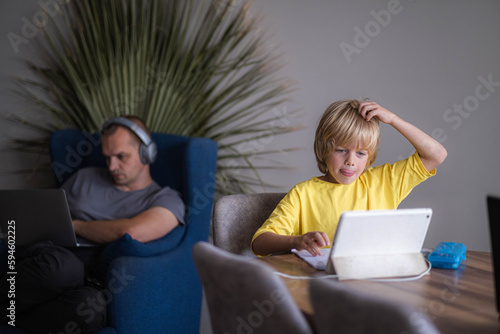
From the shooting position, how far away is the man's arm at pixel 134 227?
6.68 ft

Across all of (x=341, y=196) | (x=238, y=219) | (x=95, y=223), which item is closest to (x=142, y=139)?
(x=95, y=223)

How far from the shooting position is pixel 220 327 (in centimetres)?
91

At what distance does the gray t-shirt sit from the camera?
7.25 ft

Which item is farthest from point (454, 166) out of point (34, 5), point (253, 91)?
point (34, 5)

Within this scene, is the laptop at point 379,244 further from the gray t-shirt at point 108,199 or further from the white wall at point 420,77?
the white wall at point 420,77

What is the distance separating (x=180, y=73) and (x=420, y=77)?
1271mm

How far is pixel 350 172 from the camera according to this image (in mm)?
1520

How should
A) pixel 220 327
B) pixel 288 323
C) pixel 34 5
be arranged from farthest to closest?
pixel 34 5 < pixel 220 327 < pixel 288 323

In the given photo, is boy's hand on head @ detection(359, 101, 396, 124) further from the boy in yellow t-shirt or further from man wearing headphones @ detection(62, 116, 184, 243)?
man wearing headphones @ detection(62, 116, 184, 243)

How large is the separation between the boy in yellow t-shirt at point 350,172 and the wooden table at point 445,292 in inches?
11.5

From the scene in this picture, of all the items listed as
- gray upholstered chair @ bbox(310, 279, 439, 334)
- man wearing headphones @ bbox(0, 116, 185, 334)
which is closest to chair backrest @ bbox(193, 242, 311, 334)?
gray upholstered chair @ bbox(310, 279, 439, 334)

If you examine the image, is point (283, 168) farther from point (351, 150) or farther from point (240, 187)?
point (351, 150)

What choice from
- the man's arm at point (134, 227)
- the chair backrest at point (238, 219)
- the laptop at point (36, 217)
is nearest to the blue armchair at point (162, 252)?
the man's arm at point (134, 227)

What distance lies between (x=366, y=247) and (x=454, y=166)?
142 cm
